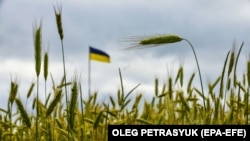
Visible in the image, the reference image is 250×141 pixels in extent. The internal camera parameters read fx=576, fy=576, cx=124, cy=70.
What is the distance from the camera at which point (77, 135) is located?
3.86 metres

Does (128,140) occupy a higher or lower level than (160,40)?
lower

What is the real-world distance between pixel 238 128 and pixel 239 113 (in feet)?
2.06

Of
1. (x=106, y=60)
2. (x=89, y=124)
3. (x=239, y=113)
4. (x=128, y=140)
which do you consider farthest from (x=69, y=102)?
(x=106, y=60)

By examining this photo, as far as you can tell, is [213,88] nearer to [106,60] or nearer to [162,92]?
[162,92]

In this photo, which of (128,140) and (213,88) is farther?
(213,88)

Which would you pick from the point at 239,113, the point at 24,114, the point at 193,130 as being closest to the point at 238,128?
the point at 193,130

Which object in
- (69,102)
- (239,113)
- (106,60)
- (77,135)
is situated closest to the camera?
(69,102)

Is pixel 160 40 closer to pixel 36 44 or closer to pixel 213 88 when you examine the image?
pixel 36 44

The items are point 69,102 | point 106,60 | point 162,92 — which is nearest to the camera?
point 69,102

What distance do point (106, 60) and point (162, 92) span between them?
477 inches

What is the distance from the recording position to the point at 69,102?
3.23m

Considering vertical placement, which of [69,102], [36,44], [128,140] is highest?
[36,44]

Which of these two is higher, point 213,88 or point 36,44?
point 36,44

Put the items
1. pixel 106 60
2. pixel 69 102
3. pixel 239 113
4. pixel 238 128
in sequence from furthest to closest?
pixel 106 60
pixel 239 113
pixel 238 128
pixel 69 102
